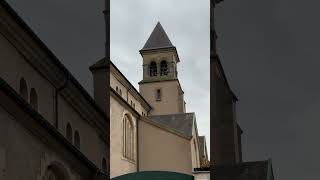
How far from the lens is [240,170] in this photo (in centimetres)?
70

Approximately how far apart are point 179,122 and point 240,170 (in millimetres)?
120

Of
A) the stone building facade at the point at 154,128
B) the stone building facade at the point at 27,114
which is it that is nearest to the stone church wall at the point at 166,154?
the stone building facade at the point at 154,128

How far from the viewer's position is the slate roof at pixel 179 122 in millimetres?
613

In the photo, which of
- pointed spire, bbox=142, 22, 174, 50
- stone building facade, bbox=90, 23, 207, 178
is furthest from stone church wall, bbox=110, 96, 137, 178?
pointed spire, bbox=142, 22, 174, 50

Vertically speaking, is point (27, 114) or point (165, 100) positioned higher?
point (27, 114)

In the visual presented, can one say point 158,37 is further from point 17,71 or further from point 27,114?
point 17,71

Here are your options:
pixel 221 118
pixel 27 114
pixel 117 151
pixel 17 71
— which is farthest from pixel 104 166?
pixel 17 71

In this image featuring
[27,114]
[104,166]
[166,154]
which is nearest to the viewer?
[166,154]

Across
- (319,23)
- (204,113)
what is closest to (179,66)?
(204,113)

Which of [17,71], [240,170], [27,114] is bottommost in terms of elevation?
[240,170]

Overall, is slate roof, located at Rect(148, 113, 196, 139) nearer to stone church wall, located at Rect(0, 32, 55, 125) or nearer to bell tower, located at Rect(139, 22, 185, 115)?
bell tower, located at Rect(139, 22, 185, 115)

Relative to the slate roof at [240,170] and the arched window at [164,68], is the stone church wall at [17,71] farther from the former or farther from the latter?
the slate roof at [240,170]

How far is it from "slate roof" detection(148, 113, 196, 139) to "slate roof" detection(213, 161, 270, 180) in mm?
45

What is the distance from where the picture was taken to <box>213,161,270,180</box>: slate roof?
620mm
